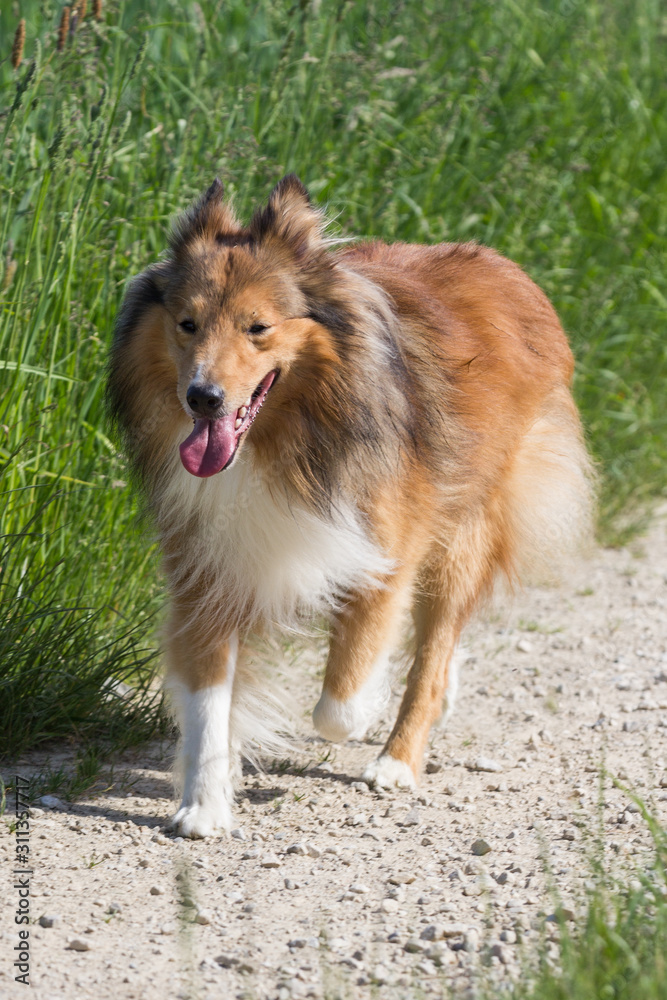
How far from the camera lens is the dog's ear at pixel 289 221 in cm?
330

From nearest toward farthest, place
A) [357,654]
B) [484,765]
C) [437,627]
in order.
A: 1. [357,654]
2. [484,765]
3. [437,627]

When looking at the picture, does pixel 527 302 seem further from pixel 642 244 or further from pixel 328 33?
pixel 642 244

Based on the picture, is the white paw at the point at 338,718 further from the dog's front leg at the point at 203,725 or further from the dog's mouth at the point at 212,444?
the dog's mouth at the point at 212,444

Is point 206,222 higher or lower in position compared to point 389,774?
higher

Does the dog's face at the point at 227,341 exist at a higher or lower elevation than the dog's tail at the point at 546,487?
higher

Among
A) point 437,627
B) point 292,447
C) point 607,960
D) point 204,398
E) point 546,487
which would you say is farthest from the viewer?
point 546,487

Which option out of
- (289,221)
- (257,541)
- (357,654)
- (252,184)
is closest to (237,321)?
(289,221)

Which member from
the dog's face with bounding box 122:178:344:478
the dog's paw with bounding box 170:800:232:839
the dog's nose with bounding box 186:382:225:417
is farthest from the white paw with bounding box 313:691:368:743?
the dog's nose with bounding box 186:382:225:417

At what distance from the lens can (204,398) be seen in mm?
2986

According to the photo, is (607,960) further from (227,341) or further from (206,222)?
(206,222)

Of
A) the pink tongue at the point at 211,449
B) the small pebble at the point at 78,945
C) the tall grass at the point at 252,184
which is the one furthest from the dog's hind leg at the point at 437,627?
the small pebble at the point at 78,945

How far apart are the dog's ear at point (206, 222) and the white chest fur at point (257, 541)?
674 mm

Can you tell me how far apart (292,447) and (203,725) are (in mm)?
890

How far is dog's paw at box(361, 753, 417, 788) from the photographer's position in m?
3.70
